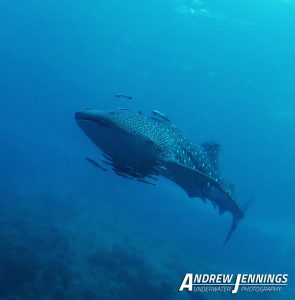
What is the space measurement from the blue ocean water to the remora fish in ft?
28.7

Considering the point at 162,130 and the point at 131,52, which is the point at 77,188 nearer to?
the point at 131,52

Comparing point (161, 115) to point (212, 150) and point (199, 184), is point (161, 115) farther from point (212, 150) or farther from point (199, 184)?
point (212, 150)

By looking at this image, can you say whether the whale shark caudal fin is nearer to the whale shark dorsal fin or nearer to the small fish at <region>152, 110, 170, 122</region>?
the whale shark dorsal fin

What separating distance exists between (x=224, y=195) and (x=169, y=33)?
1115 inches

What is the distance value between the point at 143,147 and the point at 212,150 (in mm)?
3341

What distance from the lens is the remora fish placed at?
541cm

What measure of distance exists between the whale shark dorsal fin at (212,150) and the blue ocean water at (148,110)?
326 inches

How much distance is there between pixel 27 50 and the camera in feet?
171

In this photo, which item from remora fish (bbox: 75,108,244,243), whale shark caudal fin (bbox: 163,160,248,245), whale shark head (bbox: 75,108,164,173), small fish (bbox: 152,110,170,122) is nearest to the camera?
whale shark head (bbox: 75,108,164,173)

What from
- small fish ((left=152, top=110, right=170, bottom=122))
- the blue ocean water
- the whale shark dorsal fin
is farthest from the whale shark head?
the blue ocean water

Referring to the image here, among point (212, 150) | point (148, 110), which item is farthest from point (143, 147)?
point (148, 110)

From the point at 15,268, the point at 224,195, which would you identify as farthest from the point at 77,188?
the point at 224,195

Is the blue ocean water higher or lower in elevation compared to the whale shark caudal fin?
higher

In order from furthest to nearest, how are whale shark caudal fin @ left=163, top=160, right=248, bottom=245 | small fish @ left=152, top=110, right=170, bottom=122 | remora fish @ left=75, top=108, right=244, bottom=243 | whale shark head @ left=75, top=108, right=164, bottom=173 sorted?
small fish @ left=152, top=110, right=170, bottom=122, whale shark caudal fin @ left=163, top=160, right=248, bottom=245, remora fish @ left=75, top=108, right=244, bottom=243, whale shark head @ left=75, top=108, right=164, bottom=173
